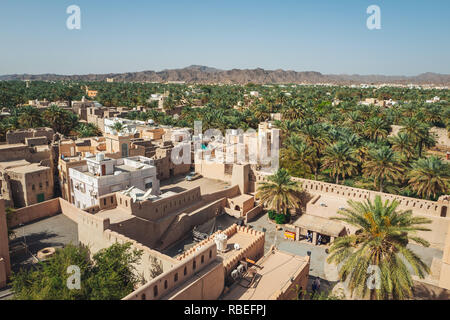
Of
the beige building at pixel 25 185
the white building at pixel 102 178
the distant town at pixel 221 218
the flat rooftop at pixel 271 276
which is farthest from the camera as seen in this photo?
the beige building at pixel 25 185

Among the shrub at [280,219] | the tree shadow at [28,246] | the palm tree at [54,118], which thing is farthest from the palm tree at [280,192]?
the palm tree at [54,118]

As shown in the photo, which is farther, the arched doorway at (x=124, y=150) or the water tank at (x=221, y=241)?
the arched doorway at (x=124, y=150)

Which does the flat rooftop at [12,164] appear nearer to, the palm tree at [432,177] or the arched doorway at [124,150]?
the arched doorway at [124,150]

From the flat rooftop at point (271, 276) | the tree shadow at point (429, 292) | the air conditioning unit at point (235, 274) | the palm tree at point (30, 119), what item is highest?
the palm tree at point (30, 119)

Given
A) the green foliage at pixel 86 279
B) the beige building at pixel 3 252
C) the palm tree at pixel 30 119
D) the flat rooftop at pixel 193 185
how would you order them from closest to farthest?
the green foliage at pixel 86 279 < the beige building at pixel 3 252 < the flat rooftop at pixel 193 185 < the palm tree at pixel 30 119

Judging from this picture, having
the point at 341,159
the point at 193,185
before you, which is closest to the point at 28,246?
the point at 193,185

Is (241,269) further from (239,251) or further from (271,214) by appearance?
(271,214)
